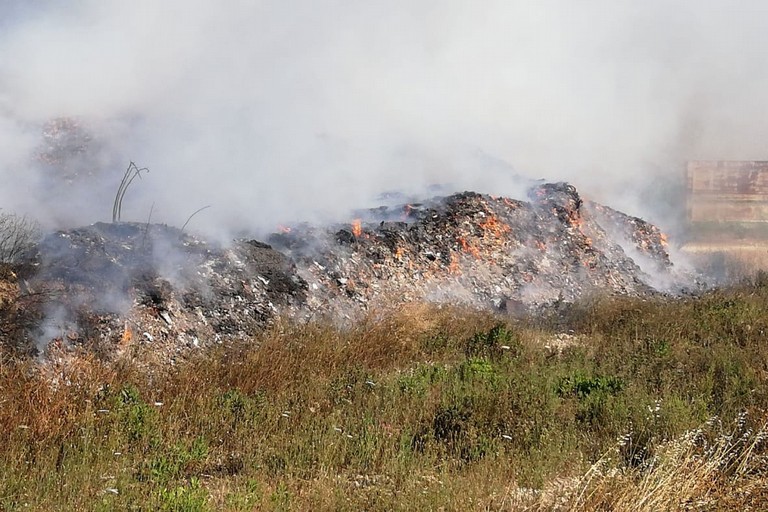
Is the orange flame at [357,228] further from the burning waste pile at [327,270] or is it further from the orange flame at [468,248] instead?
the orange flame at [468,248]

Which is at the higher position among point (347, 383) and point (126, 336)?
point (126, 336)

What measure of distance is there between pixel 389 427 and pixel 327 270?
4.62 m

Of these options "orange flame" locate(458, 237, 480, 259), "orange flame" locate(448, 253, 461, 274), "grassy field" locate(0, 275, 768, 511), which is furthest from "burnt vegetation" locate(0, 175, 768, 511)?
"orange flame" locate(458, 237, 480, 259)

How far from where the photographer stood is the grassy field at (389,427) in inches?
134

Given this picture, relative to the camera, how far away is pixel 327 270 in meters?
9.04

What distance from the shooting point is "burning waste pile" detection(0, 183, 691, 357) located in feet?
20.3

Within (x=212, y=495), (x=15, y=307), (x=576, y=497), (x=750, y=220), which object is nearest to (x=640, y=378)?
(x=576, y=497)

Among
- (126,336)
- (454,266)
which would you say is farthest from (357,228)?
(126,336)

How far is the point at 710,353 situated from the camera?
665cm

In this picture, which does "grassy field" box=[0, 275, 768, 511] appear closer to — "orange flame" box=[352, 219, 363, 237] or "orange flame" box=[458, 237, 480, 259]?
"orange flame" box=[352, 219, 363, 237]

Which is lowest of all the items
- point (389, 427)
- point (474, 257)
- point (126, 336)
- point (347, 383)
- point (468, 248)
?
point (389, 427)

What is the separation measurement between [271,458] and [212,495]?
59 centimetres

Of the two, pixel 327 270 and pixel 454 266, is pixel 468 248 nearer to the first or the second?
pixel 454 266

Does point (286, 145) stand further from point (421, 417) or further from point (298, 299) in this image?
point (421, 417)
